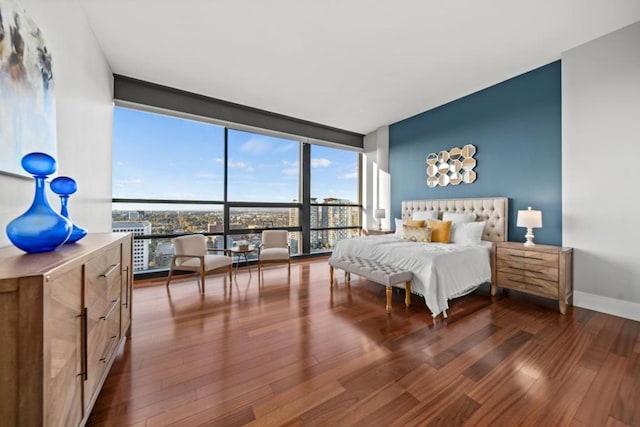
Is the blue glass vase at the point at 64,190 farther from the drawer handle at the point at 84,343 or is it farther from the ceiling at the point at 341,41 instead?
the ceiling at the point at 341,41

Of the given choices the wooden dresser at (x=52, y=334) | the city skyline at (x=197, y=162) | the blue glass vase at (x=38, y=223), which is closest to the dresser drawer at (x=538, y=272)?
the city skyline at (x=197, y=162)

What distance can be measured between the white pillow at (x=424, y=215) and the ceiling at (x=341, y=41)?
6.92 feet

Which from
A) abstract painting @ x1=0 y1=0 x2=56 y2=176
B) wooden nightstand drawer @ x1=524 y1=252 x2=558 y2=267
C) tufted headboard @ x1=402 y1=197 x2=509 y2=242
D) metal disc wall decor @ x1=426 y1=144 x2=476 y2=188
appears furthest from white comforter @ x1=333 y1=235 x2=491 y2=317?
abstract painting @ x1=0 y1=0 x2=56 y2=176

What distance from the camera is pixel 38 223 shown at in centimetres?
119

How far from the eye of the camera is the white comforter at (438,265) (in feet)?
9.15

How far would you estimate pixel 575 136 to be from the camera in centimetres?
310

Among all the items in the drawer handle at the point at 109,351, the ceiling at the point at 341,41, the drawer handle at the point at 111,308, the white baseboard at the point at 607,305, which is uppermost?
the ceiling at the point at 341,41

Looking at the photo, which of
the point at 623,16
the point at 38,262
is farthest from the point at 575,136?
the point at 38,262

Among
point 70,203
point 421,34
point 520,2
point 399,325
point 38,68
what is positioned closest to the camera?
point 38,68

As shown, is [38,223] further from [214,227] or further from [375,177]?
[375,177]

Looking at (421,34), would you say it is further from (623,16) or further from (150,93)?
(150,93)

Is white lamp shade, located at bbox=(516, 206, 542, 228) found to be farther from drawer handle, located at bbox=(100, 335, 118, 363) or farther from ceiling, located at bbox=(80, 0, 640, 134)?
drawer handle, located at bbox=(100, 335, 118, 363)

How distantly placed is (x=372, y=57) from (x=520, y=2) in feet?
5.02

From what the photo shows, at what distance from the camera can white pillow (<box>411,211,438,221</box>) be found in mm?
4552
